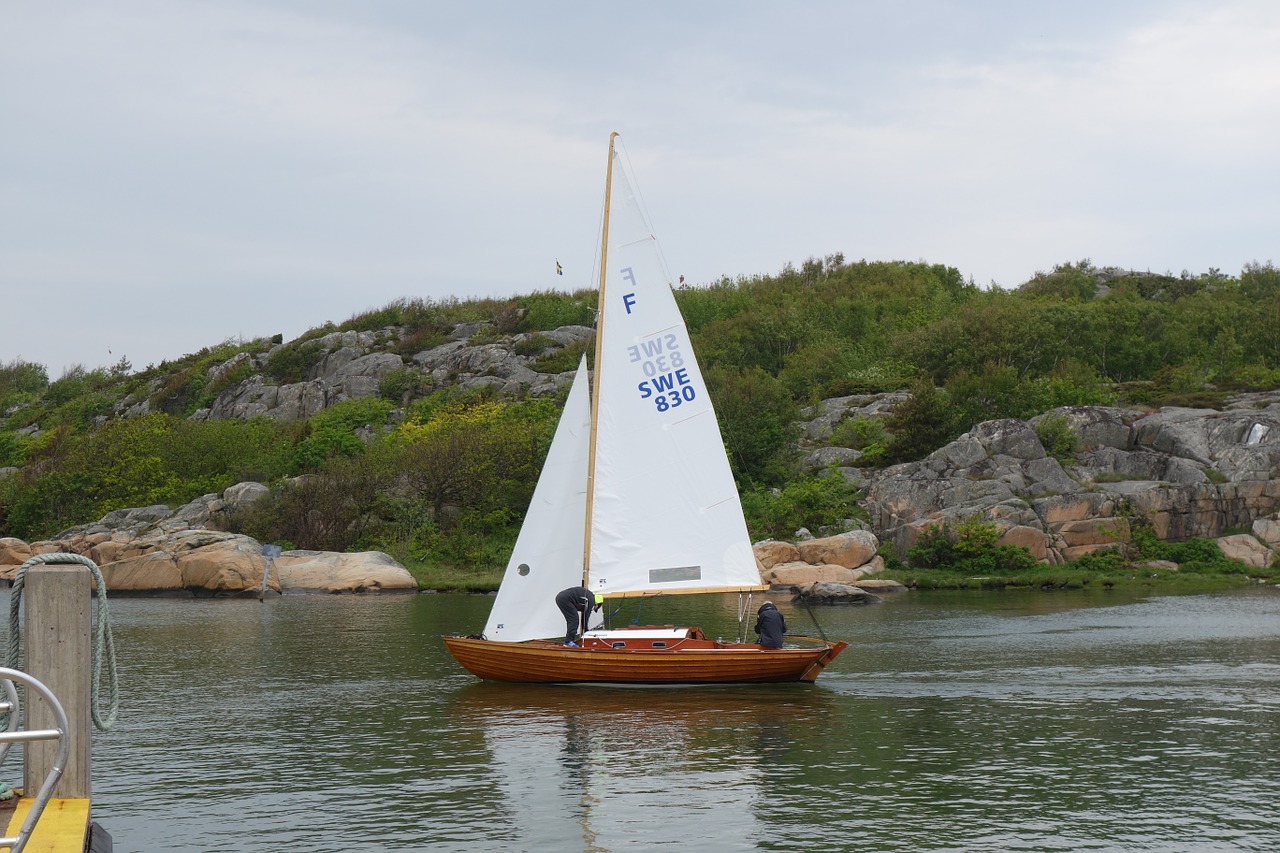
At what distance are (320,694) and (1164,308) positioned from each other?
10561cm

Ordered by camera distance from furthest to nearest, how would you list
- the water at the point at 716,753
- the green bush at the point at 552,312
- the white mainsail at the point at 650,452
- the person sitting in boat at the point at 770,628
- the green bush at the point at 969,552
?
1. the green bush at the point at 552,312
2. the green bush at the point at 969,552
3. the white mainsail at the point at 650,452
4. the person sitting in boat at the point at 770,628
5. the water at the point at 716,753

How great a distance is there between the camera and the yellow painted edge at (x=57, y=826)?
1133 centimetres

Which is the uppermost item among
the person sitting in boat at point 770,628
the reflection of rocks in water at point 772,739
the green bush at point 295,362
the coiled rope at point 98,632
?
the green bush at point 295,362

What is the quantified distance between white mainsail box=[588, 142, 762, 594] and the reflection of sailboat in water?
3.16 m

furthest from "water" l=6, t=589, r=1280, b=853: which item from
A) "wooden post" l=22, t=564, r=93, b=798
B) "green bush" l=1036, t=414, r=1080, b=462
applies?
"green bush" l=1036, t=414, r=1080, b=462

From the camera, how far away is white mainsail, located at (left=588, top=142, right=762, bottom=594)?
3014 centimetres

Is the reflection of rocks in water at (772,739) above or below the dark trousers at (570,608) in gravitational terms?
below

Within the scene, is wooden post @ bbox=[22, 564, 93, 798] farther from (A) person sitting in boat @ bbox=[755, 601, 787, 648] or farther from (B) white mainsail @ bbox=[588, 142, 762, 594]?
(A) person sitting in boat @ bbox=[755, 601, 787, 648]

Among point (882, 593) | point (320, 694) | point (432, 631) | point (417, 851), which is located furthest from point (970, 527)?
point (417, 851)

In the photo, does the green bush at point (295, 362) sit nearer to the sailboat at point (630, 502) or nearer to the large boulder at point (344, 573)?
the large boulder at point (344, 573)

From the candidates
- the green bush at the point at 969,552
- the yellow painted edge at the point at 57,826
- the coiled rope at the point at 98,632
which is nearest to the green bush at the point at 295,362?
the green bush at the point at 969,552

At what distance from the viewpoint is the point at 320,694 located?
30.2 meters

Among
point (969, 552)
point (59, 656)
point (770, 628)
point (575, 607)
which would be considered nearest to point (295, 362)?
point (969, 552)

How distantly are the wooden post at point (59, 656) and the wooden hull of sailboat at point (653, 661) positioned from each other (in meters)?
17.0
